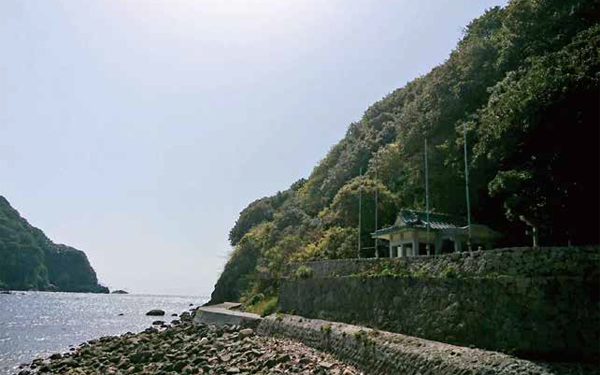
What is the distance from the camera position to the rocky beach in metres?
16.0

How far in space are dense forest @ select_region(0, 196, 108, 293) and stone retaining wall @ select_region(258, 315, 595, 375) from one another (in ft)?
341

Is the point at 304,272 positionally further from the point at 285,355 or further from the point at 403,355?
the point at 403,355

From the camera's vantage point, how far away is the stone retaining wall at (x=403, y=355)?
1027cm

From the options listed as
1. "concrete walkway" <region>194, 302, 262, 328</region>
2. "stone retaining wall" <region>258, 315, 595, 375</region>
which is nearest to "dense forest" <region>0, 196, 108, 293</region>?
"concrete walkway" <region>194, 302, 262, 328</region>

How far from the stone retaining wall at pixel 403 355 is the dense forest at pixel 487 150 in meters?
5.58

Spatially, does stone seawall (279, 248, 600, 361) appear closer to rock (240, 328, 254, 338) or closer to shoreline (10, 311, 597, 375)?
shoreline (10, 311, 597, 375)

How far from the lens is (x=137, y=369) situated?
18594 millimetres

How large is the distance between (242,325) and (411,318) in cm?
1189

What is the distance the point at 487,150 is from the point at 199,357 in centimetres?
1264

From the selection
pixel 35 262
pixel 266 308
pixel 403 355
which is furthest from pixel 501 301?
pixel 35 262

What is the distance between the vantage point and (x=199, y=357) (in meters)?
18.7

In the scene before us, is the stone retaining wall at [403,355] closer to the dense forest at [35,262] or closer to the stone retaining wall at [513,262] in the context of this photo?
the stone retaining wall at [513,262]

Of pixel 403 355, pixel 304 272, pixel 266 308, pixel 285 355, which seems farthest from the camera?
pixel 266 308

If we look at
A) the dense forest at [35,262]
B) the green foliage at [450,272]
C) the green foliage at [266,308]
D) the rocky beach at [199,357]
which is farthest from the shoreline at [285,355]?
the dense forest at [35,262]
